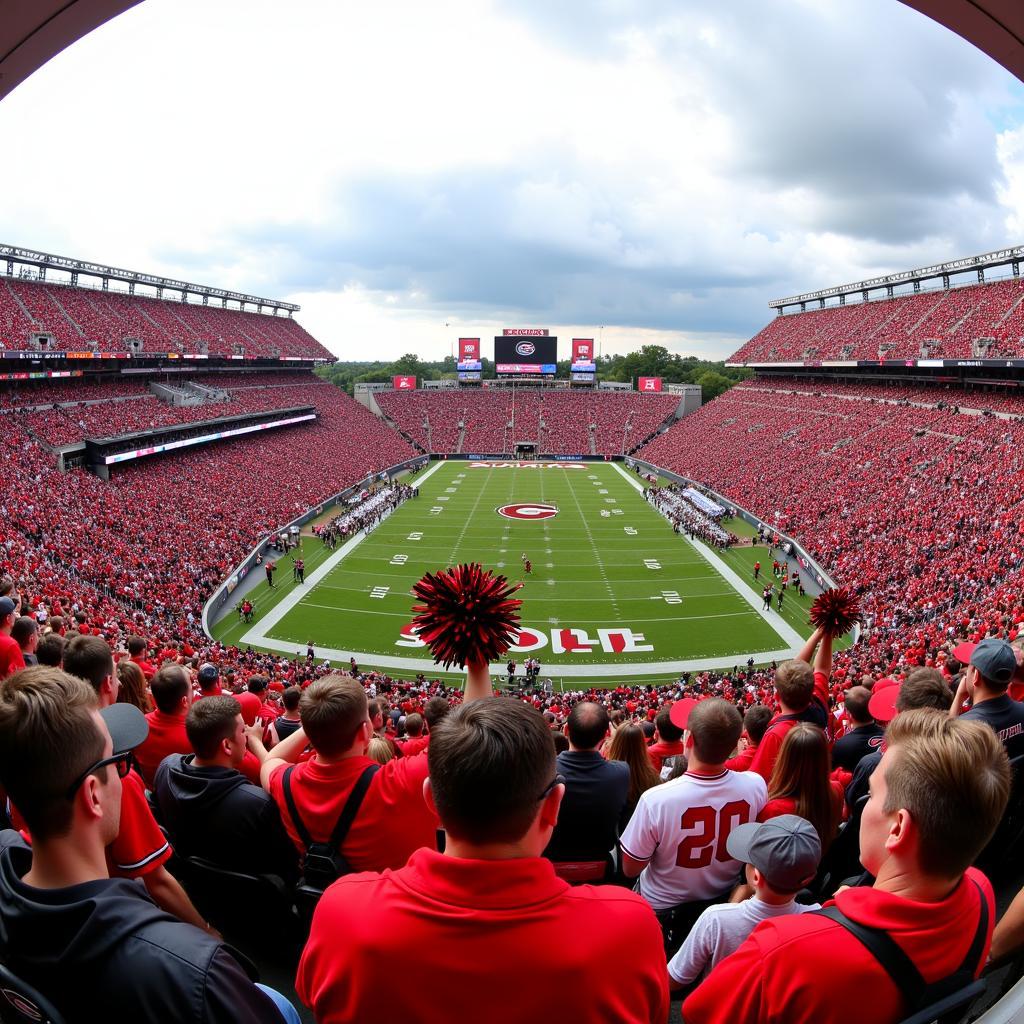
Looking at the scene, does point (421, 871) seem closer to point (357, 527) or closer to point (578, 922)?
point (578, 922)

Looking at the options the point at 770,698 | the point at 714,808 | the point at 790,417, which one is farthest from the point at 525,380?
the point at 714,808

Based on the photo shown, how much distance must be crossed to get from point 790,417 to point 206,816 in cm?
5523

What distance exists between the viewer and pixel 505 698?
2.04 metres

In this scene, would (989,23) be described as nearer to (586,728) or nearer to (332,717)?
(586,728)

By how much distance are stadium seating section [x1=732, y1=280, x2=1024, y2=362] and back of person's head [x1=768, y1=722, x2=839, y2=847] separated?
40.6 m

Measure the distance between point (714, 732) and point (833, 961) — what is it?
1.62 meters

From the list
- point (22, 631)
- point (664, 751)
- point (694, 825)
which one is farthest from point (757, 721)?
point (22, 631)

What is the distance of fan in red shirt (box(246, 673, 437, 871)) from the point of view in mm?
3014

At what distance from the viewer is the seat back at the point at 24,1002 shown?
5.25 feet

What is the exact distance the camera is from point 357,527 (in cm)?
3753

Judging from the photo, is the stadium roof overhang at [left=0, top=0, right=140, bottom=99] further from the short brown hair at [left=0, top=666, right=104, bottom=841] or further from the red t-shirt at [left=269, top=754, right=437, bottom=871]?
the red t-shirt at [left=269, top=754, right=437, bottom=871]

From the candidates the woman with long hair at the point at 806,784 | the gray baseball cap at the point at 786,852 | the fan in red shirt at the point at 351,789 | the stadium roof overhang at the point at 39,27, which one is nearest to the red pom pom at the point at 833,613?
the woman with long hair at the point at 806,784

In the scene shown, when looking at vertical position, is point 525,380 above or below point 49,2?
above

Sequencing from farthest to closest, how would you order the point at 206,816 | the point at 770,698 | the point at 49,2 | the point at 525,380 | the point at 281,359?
the point at 525,380
the point at 281,359
the point at 770,698
the point at 206,816
the point at 49,2
